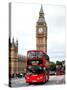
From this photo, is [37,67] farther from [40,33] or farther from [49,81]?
[40,33]

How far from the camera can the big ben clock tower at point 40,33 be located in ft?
8.05

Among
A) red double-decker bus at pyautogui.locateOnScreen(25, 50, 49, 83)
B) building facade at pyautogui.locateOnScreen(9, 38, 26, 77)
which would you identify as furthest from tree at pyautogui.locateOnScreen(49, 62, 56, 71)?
building facade at pyautogui.locateOnScreen(9, 38, 26, 77)

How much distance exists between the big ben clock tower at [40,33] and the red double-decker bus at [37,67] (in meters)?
0.05

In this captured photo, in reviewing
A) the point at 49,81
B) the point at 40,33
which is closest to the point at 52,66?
the point at 49,81

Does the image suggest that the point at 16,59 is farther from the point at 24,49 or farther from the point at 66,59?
the point at 66,59

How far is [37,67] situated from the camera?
2.46 meters

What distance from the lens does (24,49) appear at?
2408mm

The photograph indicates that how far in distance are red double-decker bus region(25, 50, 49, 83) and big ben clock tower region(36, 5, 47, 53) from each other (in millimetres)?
47

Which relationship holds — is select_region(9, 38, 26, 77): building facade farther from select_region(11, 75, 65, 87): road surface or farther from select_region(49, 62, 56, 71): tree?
select_region(49, 62, 56, 71): tree

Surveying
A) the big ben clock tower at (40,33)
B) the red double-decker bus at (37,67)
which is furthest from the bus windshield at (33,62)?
the big ben clock tower at (40,33)

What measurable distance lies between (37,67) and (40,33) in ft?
0.98

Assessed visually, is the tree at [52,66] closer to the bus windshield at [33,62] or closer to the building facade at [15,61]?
the bus windshield at [33,62]

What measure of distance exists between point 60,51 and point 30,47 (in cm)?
28

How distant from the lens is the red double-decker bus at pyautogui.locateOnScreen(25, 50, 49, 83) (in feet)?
7.97
